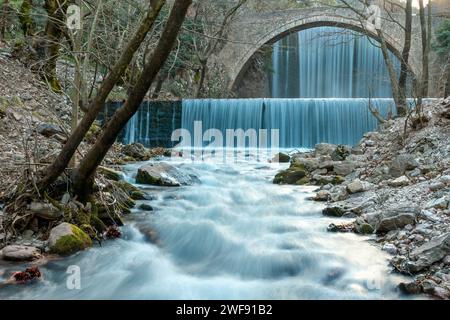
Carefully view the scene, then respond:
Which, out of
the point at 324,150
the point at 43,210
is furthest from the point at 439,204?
the point at 324,150

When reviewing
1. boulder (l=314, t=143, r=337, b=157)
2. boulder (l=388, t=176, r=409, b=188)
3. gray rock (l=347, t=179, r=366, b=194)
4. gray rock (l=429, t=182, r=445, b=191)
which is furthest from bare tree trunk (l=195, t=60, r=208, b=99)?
gray rock (l=429, t=182, r=445, b=191)

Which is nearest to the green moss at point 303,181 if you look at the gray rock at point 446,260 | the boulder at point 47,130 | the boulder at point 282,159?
the boulder at point 282,159

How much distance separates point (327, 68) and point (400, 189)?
54.6ft

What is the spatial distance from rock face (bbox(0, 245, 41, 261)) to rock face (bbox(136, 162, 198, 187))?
3.64 metres

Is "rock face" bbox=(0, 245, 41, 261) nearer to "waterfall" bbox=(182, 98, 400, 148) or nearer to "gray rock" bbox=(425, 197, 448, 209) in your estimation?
"gray rock" bbox=(425, 197, 448, 209)

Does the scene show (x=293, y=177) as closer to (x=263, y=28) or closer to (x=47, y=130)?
(x=47, y=130)

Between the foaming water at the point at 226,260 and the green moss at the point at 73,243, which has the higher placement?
the green moss at the point at 73,243

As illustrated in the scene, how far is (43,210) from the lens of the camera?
4.54 m

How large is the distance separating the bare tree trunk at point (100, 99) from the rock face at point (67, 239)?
0.56 m

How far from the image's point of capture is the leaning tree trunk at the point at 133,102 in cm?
356

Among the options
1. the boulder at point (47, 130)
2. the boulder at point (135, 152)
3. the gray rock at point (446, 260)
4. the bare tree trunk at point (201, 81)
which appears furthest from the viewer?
the bare tree trunk at point (201, 81)

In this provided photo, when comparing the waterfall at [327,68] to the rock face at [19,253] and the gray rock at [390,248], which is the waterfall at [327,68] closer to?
the gray rock at [390,248]

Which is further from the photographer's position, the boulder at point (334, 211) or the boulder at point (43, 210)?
the boulder at point (334, 211)
